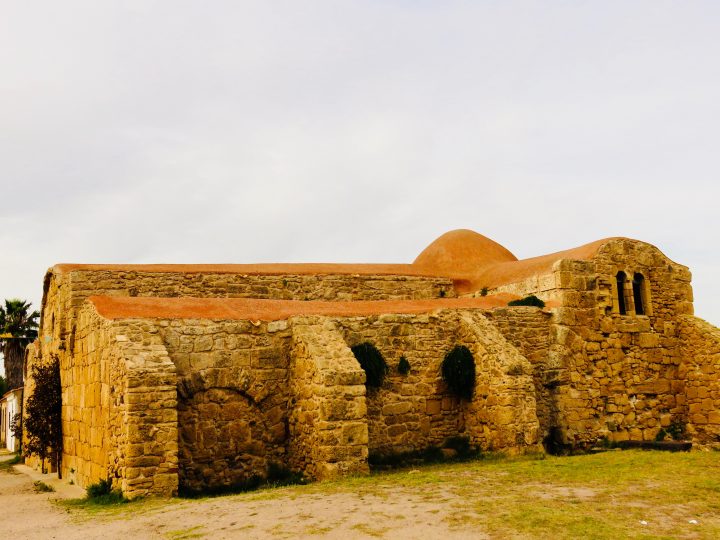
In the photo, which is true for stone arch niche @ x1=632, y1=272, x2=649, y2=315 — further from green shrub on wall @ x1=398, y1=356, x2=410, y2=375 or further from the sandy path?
the sandy path

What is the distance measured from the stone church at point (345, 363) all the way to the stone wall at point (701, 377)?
27 mm

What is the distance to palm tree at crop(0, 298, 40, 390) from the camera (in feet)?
108

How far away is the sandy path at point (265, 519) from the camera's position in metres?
6.92

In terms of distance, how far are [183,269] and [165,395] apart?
278 inches

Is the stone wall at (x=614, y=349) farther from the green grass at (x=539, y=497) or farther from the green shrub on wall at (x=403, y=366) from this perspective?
the green shrub on wall at (x=403, y=366)

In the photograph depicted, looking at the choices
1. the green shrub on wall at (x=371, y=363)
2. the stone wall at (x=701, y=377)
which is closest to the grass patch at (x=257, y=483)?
the green shrub on wall at (x=371, y=363)

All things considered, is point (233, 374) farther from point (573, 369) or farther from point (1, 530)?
point (573, 369)

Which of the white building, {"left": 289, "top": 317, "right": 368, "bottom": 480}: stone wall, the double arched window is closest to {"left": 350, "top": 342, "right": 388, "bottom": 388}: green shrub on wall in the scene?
{"left": 289, "top": 317, "right": 368, "bottom": 480}: stone wall

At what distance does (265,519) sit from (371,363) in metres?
5.06

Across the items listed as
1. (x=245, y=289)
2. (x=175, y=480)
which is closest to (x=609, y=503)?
(x=175, y=480)

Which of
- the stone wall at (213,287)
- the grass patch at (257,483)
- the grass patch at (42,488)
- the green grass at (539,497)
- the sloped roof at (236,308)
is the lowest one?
the grass patch at (42,488)

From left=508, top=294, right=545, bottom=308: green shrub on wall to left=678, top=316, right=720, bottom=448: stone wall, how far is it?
3879mm

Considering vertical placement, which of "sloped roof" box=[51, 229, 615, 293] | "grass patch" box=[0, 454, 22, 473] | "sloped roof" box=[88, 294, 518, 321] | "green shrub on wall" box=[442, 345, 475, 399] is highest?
"sloped roof" box=[51, 229, 615, 293]

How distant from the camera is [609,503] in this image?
25.9ft
